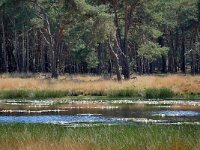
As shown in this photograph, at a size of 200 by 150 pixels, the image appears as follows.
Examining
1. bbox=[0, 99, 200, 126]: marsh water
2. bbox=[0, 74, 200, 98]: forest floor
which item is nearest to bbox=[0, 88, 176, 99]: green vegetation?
bbox=[0, 74, 200, 98]: forest floor

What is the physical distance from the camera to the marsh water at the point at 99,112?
22038mm

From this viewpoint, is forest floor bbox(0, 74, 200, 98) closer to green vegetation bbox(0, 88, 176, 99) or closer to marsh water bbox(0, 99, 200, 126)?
green vegetation bbox(0, 88, 176, 99)

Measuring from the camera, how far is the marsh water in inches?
868

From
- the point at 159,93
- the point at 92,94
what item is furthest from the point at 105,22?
→ the point at 159,93

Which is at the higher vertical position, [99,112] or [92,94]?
[92,94]

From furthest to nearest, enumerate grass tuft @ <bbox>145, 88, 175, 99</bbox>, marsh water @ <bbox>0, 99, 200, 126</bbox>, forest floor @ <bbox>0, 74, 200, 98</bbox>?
forest floor @ <bbox>0, 74, 200, 98</bbox>
grass tuft @ <bbox>145, 88, 175, 99</bbox>
marsh water @ <bbox>0, 99, 200, 126</bbox>

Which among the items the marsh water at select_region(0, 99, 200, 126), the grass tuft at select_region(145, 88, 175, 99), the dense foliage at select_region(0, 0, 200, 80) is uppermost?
the dense foliage at select_region(0, 0, 200, 80)

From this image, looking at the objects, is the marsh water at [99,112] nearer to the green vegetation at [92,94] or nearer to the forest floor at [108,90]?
the green vegetation at [92,94]

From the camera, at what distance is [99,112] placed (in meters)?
26.5

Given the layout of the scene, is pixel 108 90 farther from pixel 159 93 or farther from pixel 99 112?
pixel 99 112

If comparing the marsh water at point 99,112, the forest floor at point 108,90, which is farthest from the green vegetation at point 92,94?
the marsh water at point 99,112

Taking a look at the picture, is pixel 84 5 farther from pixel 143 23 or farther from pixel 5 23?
pixel 5 23

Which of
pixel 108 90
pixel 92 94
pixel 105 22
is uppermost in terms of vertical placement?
pixel 105 22

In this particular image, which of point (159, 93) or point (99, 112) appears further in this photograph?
point (159, 93)
